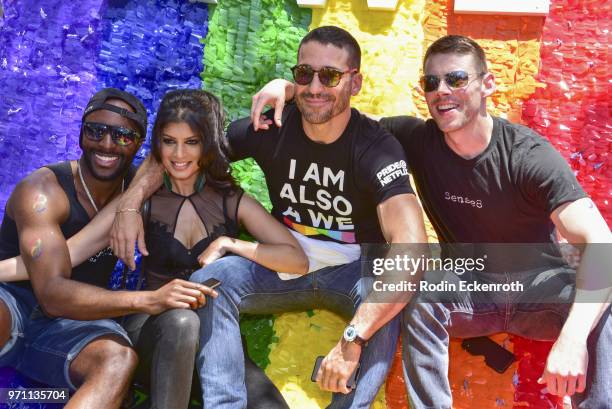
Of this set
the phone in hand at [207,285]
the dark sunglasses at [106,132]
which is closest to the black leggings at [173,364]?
the phone in hand at [207,285]

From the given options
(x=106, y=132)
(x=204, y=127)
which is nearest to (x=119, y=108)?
(x=106, y=132)

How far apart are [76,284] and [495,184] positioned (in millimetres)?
1486

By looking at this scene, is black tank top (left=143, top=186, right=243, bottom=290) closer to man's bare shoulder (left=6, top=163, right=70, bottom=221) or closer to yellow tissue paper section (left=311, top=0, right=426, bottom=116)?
man's bare shoulder (left=6, top=163, right=70, bottom=221)

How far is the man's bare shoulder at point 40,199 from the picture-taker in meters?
2.51

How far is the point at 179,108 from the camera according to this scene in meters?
2.59

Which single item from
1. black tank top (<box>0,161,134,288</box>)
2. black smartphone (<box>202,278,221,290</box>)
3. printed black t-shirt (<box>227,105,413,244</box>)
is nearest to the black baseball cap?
black tank top (<box>0,161,134,288</box>)

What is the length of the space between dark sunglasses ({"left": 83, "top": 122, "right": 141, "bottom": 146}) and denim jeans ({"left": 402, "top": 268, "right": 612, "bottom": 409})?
1241 millimetres

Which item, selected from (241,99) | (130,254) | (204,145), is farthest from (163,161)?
(241,99)

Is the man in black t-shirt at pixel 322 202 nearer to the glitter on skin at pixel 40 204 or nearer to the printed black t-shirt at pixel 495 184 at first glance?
the printed black t-shirt at pixel 495 184

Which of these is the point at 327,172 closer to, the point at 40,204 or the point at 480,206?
the point at 480,206

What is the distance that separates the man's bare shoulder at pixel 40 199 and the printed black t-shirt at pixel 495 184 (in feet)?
4.31

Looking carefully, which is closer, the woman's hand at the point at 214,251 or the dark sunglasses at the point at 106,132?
the woman's hand at the point at 214,251

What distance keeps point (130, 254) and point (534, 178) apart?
1.41 m

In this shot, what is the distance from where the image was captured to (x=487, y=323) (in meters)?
2.46
